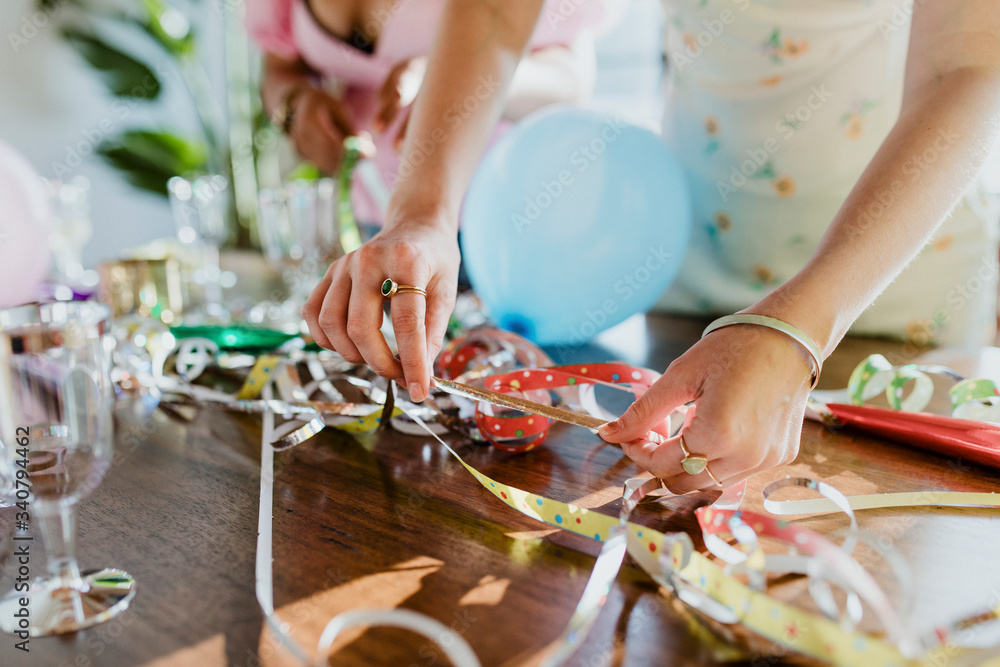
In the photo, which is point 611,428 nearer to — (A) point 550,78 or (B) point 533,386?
(B) point 533,386

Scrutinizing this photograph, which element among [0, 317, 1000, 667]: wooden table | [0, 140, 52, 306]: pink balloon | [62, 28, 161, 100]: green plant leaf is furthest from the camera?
[62, 28, 161, 100]: green plant leaf

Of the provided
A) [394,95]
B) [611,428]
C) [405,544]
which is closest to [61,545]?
[405,544]

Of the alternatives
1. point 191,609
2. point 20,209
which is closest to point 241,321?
point 20,209

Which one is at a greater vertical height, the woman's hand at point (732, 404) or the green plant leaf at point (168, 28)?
the green plant leaf at point (168, 28)

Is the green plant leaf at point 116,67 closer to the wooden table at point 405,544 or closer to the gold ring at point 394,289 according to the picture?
the wooden table at point 405,544

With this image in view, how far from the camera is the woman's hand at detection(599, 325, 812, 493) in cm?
49

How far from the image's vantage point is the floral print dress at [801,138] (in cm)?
97

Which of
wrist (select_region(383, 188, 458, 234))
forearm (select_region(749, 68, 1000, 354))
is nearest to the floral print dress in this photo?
forearm (select_region(749, 68, 1000, 354))

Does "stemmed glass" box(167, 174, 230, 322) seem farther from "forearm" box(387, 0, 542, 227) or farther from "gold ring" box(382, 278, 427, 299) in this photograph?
"gold ring" box(382, 278, 427, 299)

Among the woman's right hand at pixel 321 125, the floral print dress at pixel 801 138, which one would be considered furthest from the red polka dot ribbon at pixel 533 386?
the woman's right hand at pixel 321 125

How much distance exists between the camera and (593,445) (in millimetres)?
713

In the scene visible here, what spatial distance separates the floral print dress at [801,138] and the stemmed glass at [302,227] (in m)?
0.71

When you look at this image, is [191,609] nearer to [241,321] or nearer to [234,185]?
[241,321]

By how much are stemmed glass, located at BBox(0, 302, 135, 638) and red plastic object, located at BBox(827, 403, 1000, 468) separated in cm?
70
